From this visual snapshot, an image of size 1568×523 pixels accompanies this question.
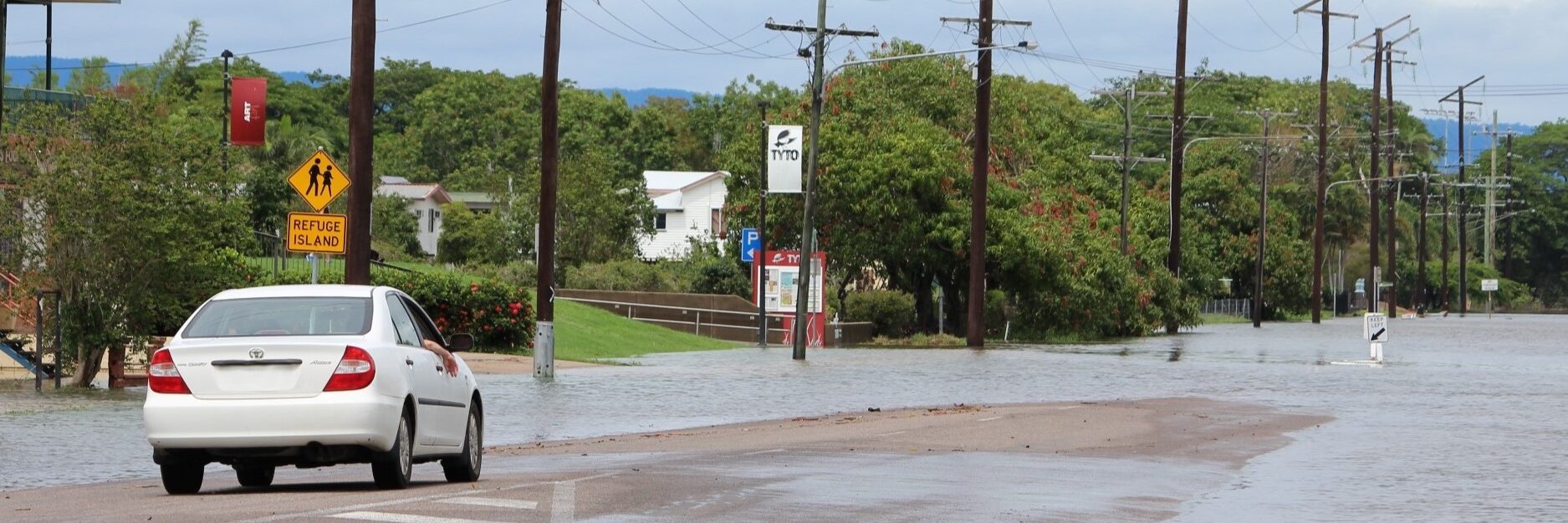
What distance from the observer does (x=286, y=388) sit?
12.5 meters

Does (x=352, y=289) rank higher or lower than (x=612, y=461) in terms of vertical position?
higher

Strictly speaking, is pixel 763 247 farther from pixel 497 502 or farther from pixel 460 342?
pixel 497 502

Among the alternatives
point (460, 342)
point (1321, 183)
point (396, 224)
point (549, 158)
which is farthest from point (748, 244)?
point (460, 342)

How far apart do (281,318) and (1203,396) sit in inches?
689

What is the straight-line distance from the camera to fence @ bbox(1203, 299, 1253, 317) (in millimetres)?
106875

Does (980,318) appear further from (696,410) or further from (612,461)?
(612,461)

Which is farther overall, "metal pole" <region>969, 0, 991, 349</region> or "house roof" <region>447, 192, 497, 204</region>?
"house roof" <region>447, 192, 497, 204</region>

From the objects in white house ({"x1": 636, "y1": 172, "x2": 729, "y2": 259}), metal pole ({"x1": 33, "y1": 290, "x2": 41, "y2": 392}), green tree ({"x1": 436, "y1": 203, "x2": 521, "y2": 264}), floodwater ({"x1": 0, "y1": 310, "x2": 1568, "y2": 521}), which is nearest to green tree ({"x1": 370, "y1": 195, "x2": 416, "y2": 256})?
green tree ({"x1": 436, "y1": 203, "x2": 521, "y2": 264})

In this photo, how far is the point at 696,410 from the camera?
23.8 meters

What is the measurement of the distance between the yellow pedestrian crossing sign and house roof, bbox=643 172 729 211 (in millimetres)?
79299

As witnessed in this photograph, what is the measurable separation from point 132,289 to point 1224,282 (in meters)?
67.2

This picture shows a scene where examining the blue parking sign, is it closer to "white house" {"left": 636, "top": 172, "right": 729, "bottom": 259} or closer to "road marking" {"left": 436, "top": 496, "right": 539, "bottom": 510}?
"road marking" {"left": 436, "top": 496, "right": 539, "bottom": 510}

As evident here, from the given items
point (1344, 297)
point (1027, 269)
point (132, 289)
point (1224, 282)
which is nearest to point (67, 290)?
point (132, 289)

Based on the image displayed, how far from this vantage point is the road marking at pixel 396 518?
10.7m
